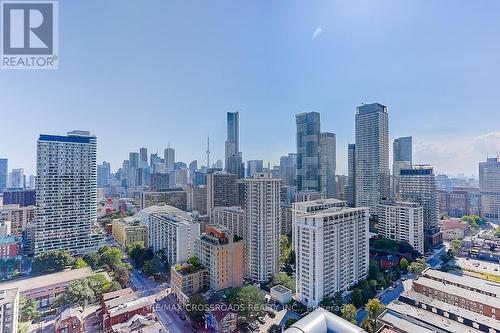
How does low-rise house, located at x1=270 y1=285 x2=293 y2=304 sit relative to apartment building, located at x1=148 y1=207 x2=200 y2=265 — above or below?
below

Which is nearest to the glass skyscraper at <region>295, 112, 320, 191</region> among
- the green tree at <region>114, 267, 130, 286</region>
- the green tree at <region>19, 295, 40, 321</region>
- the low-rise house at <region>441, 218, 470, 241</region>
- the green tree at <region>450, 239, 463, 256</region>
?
the low-rise house at <region>441, 218, 470, 241</region>

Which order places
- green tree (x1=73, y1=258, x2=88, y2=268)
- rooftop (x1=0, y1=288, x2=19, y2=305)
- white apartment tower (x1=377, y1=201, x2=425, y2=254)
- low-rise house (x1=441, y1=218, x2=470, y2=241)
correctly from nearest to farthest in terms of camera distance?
rooftop (x1=0, y1=288, x2=19, y2=305) < green tree (x1=73, y1=258, x2=88, y2=268) < white apartment tower (x1=377, y1=201, x2=425, y2=254) < low-rise house (x1=441, y1=218, x2=470, y2=241)

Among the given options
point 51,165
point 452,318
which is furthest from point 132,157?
point 452,318

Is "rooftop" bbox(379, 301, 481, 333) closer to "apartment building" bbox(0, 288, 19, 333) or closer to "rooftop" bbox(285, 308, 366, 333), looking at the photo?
"rooftop" bbox(285, 308, 366, 333)

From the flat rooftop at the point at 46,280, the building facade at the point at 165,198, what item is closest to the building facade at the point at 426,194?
the flat rooftop at the point at 46,280

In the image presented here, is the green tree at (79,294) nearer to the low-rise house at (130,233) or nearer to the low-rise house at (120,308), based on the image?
the low-rise house at (120,308)

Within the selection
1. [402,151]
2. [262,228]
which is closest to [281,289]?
[262,228]

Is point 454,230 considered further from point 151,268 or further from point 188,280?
point 151,268
